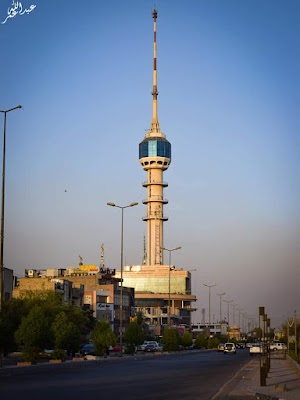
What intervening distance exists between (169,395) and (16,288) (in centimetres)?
9638

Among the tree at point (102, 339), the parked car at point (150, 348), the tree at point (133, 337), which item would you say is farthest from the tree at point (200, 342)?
the tree at point (102, 339)

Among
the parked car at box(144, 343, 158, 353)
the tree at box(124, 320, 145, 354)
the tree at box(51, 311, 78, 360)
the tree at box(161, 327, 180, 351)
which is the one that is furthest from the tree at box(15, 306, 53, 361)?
the tree at box(161, 327, 180, 351)

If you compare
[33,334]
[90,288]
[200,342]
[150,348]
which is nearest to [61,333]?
[33,334]

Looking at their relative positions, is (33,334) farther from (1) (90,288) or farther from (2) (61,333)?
(1) (90,288)

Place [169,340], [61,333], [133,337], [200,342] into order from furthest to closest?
[200,342], [169,340], [133,337], [61,333]

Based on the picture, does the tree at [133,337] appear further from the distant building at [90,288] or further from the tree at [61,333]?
→ the distant building at [90,288]

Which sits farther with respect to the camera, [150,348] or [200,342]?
[200,342]

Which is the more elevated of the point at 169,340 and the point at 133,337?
the point at 133,337

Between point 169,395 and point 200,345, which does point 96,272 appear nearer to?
Result: point 200,345

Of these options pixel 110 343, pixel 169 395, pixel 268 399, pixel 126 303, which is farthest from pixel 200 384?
pixel 126 303

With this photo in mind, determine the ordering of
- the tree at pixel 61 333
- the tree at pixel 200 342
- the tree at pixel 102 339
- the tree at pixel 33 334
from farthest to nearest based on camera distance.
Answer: the tree at pixel 200 342 < the tree at pixel 102 339 < the tree at pixel 61 333 < the tree at pixel 33 334

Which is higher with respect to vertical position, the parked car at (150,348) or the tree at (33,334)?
the tree at (33,334)

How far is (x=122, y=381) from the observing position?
1089 inches

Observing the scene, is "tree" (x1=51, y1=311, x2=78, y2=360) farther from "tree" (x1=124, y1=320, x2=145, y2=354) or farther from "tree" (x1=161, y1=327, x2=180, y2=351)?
"tree" (x1=161, y1=327, x2=180, y2=351)
